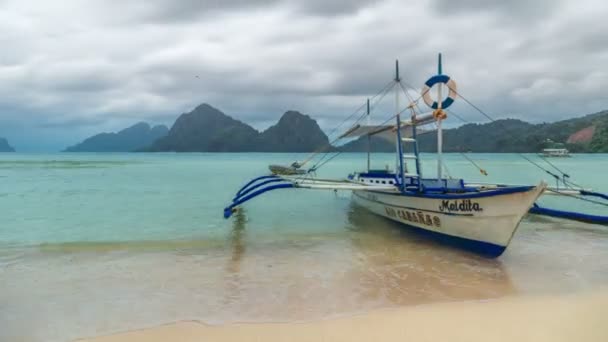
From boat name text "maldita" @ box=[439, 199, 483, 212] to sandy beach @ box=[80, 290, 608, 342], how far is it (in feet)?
9.52

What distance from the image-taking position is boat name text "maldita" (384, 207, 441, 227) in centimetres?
968

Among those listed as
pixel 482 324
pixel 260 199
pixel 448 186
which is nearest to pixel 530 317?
pixel 482 324

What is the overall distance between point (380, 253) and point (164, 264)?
4.93 metres

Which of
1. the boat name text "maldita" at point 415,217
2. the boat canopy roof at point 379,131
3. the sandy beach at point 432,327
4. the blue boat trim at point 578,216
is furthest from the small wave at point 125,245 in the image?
the blue boat trim at point 578,216

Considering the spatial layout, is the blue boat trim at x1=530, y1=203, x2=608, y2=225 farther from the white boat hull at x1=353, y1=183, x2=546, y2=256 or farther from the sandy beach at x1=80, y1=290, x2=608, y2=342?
the sandy beach at x1=80, y1=290, x2=608, y2=342

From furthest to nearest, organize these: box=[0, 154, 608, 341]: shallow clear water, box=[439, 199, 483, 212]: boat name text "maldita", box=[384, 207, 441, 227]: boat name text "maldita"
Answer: box=[384, 207, 441, 227]: boat name text "maldita", box=[439, 199, 483, 212]: boat name text "maldita", box=[0, 154, 608, 341]: shallow clear water

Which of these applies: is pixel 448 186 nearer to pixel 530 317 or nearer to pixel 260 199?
pixel 530 317

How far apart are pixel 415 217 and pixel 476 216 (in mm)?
2252

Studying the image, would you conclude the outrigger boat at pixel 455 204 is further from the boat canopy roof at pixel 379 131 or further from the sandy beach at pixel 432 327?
the sandy beach at pixel 432 327

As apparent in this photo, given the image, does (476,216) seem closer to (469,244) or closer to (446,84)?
(469,244)

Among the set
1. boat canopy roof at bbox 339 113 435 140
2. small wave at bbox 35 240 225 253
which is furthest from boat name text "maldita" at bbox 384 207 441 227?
small wave at bbox 35 240 225 253

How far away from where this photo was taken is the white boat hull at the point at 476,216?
7.69 metres

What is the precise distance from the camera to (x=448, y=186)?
11414 millimetres

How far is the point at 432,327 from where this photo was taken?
16.5 ft
